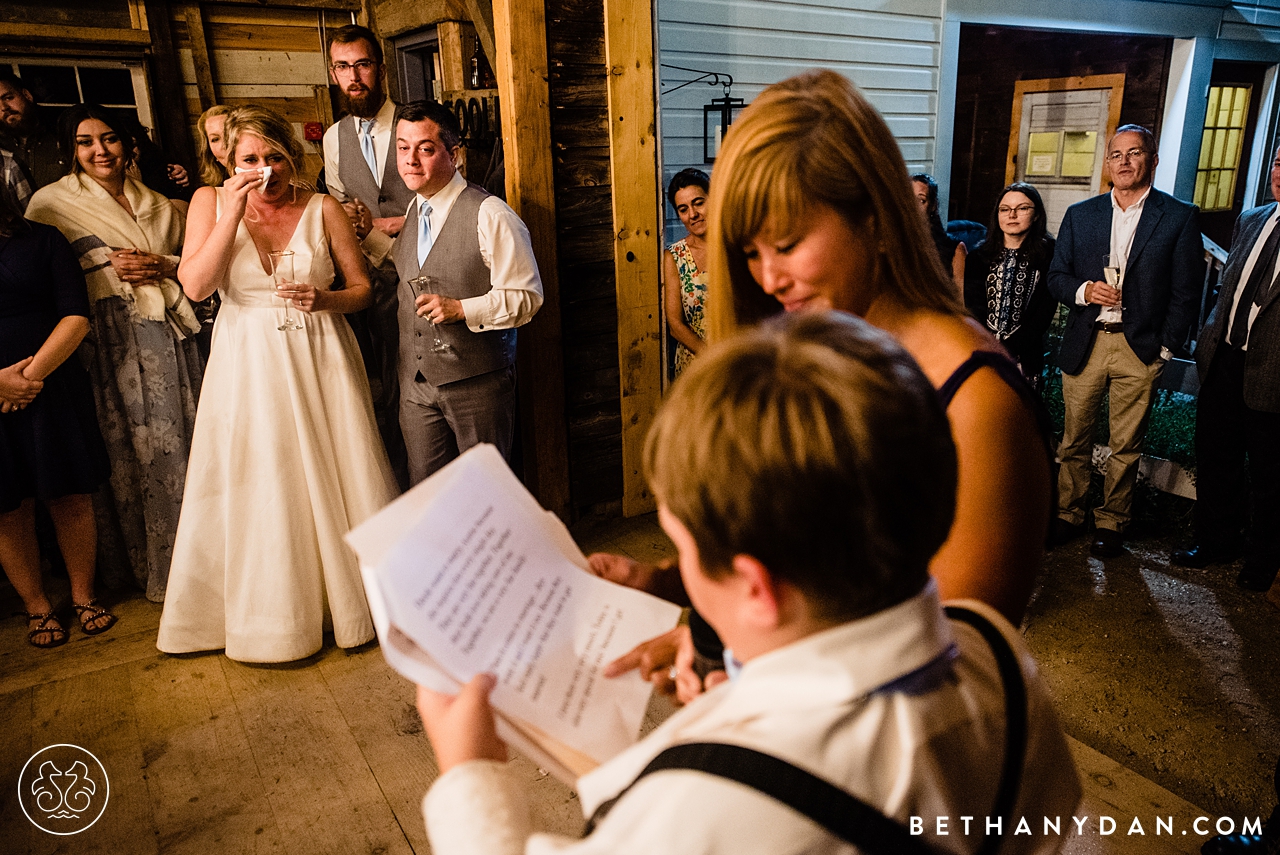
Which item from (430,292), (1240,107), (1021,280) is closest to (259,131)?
(430,292)

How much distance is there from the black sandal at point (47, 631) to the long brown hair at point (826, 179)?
3.20 m

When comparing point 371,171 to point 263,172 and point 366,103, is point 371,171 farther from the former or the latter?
point 263,172

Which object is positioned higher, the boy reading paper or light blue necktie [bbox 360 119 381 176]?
light blue necktie [bbox 360 119 381 176]

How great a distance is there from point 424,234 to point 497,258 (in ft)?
0.91

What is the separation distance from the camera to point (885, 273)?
1.05 m

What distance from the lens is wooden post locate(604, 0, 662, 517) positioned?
3.59 m

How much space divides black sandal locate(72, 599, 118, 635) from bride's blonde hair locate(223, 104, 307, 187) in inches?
70.2

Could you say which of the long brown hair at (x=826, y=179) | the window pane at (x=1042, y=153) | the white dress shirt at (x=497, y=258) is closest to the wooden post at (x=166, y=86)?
the white dress shirt at (x=497, y=258)

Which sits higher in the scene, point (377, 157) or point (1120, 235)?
point (377, 157)

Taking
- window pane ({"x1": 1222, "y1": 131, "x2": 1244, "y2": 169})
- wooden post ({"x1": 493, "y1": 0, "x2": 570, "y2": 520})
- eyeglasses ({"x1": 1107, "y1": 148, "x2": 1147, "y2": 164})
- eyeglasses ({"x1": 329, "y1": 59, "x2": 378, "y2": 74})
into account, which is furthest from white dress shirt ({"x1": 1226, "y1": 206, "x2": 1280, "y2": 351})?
window pane ({"x1": 1222, "y1": 131, "x2": 1244, "y2": 169})

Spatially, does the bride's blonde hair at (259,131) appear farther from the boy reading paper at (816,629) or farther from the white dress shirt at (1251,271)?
the white dress shirt at (1251,271)

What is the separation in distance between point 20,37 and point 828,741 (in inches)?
262

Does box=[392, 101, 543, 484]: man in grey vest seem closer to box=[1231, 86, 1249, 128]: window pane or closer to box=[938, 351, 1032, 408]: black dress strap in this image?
box=[938, 351, 1032, 408]: black dress strap

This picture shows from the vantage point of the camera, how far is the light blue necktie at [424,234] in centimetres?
297
